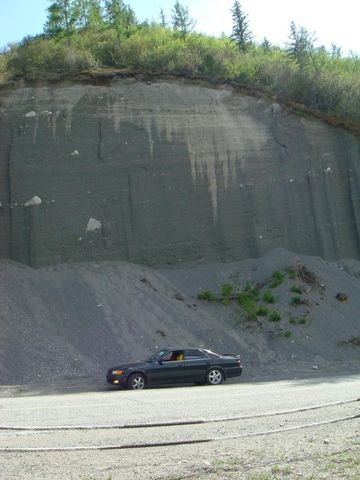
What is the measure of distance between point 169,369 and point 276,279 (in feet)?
34.4

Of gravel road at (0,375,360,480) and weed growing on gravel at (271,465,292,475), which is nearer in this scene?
weed growing on gravel at (271,465,292,475)

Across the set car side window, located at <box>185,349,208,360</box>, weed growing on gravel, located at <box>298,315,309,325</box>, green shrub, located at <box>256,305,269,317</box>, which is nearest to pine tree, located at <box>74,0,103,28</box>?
green shrub, located at <box>256,305,269,317</box>

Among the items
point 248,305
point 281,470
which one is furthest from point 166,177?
point 281,470

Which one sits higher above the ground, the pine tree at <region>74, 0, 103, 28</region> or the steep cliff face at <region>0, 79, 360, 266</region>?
the pine tree at <region>74, 0, 103, 28</region>

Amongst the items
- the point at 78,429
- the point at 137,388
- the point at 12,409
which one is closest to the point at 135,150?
the point at 137,388

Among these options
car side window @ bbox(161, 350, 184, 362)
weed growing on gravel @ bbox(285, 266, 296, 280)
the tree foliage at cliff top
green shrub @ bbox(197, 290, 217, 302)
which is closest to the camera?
car side window @ bbox(161, 350, 184, 362)

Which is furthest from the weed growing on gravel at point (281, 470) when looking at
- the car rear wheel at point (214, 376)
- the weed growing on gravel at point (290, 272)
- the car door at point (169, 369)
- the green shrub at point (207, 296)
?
the weed growing on gravel at point (290, 272)

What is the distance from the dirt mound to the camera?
20.3m

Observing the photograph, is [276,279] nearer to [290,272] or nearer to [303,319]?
[290,272]

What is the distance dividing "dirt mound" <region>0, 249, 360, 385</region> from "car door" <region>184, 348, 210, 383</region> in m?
2.33

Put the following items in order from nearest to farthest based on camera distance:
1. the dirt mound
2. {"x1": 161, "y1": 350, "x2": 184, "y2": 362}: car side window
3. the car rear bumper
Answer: {"x1": 161, "y1": 350, "x2": 184, "y2": 362}: car side window → the car rear bumper → the dirt mound

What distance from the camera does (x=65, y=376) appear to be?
61.4 feet

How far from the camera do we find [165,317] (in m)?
23.7

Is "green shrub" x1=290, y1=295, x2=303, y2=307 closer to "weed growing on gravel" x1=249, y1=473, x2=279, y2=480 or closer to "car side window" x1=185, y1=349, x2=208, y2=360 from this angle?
"car side window" x1=185, y1=349, x2=208, y2=360
